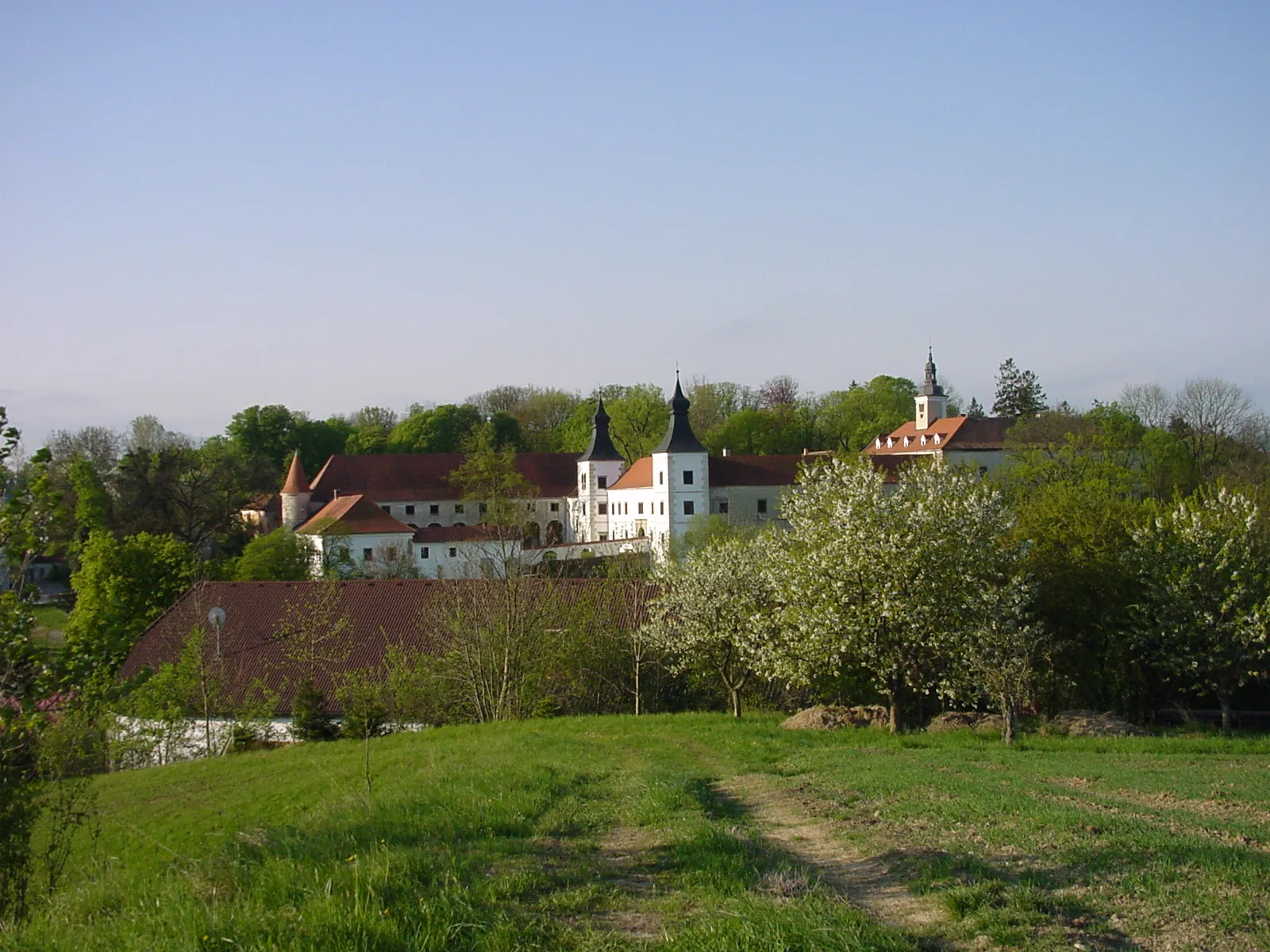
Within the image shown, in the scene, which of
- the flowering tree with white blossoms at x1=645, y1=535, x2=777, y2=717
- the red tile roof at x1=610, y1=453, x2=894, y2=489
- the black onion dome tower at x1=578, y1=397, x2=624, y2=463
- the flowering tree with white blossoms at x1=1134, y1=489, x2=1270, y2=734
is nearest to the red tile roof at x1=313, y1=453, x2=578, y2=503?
the black onion dome tower at x1=578, y1=397, x2=624, y2=463

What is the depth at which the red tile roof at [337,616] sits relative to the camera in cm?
2773

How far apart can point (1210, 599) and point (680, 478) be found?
49.5 meters

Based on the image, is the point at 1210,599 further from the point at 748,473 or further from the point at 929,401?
the point at 929,401

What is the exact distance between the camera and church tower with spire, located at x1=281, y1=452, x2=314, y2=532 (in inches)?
2889

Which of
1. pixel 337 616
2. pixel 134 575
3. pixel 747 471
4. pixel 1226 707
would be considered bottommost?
pixel 1226 707

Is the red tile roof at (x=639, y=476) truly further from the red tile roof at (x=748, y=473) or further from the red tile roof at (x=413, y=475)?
the red tile roof at (x=413, y=475)

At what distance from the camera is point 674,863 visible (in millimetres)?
7719

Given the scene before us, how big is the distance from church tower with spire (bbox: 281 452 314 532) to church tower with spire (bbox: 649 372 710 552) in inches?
961

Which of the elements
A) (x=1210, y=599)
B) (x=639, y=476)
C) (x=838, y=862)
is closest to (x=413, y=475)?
(x=639, y=476)

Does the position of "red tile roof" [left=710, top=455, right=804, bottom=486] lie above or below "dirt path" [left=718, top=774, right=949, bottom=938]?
A: above

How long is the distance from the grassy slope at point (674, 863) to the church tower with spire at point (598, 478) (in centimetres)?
6720

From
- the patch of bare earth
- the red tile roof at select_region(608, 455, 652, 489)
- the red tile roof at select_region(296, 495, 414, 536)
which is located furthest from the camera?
the red tile roof at select_region(608, 455, 652, 489)

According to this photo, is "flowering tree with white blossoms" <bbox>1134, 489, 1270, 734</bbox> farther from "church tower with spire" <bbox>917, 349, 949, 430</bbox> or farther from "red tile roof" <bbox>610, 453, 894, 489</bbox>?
"church tower with spire" <bbox>917, 349, 949, 430</bbox>

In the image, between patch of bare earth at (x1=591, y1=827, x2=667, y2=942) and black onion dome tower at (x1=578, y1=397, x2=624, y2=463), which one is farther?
black onion dome tower at (x1=578, y1=397, x2=624, y2=463)
